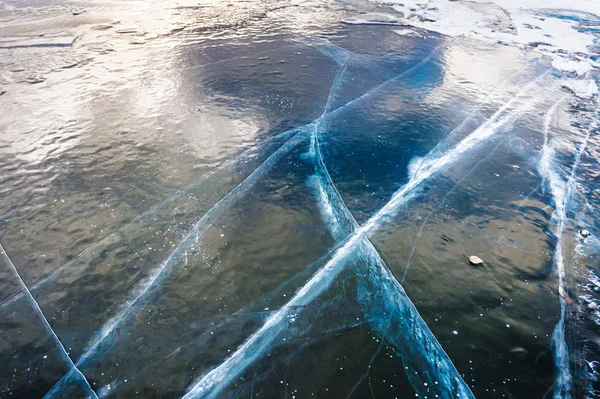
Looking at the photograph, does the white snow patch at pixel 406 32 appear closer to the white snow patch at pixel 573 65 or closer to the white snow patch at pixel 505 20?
the white snow patch at pixel 505 20

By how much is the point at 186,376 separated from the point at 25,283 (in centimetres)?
212

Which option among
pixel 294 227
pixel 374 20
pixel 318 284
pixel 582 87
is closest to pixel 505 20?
pixel 374 20

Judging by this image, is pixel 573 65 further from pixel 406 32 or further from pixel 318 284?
pixel 318 284

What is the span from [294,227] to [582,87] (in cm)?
766

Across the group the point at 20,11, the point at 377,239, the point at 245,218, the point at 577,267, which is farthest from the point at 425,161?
the point at 20,11

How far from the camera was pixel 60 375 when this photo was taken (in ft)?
9.65

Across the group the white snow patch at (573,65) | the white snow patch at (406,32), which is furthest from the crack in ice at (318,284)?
the white snow patch at (406,32)

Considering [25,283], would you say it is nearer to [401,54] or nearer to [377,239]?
[377,239]

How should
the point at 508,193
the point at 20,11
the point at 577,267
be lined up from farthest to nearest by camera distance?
the point at 20,11, the point at 508,193, the point at 577,267

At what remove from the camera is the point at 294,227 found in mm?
4316

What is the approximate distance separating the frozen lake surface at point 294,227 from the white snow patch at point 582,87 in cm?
6

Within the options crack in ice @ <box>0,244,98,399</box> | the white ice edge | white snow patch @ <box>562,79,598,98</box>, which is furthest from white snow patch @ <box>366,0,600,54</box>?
crack in ice @ <box>0,244,98,399</box>

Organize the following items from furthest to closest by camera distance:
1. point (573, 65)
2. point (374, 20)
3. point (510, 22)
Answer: point (510, 22), point (374, 20), point (573, 65)

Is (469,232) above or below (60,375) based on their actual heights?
above
